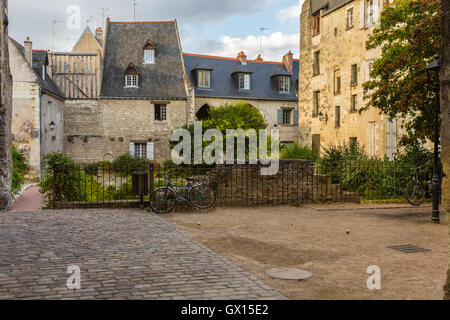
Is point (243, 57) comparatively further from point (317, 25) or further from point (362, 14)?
point (362, 14)

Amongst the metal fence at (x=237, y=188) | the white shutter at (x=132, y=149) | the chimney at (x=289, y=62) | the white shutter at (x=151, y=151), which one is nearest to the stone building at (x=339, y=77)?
the chimney at (x=289, y=62)

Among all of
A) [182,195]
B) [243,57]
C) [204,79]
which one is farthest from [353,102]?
[182,195]

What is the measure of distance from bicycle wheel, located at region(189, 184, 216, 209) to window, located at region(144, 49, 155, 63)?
23.4m

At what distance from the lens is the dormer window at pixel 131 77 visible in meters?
32.7

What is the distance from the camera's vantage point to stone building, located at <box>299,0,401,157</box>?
80.9 feet

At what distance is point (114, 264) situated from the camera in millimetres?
6168

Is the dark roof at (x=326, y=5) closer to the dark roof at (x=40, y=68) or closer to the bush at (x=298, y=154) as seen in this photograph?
the bush at (x=298, y=154)

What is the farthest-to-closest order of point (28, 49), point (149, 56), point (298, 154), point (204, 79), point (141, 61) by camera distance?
1. point (204, 79)
2. point (149, 56)
3. point (141, 61)
4. point (28, 49)
5. point (298, 154)

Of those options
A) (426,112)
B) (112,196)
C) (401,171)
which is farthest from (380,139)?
(112,196)

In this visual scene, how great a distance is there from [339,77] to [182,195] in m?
19.3

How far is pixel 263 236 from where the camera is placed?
28.4 feet

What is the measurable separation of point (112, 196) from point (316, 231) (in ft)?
25.3

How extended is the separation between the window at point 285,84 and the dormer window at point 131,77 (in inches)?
519
